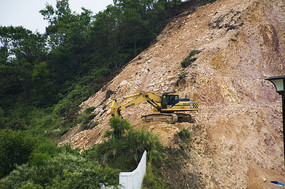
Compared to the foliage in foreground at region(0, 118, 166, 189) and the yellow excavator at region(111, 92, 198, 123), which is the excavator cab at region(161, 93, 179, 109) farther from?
the foliage in foreground at region(0, 118, 166, 189)

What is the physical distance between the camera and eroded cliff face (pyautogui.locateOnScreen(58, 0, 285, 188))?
12070 mm

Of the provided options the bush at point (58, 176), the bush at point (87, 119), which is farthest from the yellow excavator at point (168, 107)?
the bush at point (58, 176)

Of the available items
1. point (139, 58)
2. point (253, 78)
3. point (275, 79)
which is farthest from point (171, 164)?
point (139, 58)

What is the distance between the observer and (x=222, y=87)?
55.8 ft

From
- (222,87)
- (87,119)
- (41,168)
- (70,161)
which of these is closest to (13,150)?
(41,168)

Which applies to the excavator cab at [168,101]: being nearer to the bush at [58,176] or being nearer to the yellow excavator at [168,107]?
the yellow excavator at [168,107]

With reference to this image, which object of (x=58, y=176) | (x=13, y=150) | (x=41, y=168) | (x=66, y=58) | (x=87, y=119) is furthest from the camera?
(x=66, y=58)

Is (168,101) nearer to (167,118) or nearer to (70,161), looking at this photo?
(167,118)

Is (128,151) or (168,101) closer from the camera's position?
(128,151)

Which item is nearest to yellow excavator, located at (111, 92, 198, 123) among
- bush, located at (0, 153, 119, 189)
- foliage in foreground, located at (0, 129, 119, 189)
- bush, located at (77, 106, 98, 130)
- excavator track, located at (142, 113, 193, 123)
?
excavator track, located at (142, 113, 193, 123)

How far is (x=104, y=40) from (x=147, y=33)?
6122mm

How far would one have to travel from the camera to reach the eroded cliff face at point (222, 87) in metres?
12.1

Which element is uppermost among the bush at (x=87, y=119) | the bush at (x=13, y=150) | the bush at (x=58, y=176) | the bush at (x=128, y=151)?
the bush at (x=13, y=150)

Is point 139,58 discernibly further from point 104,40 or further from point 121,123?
point 121,123
